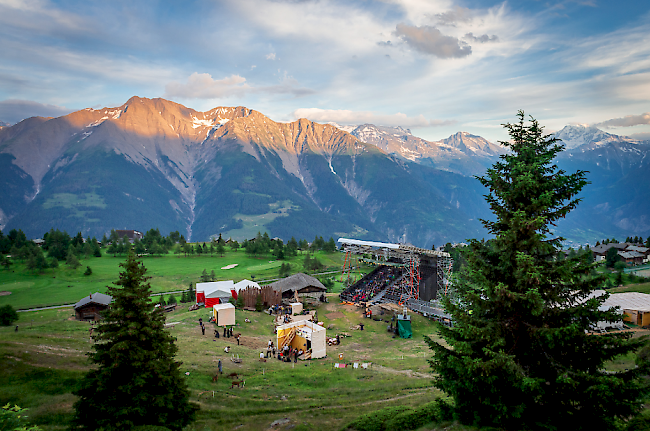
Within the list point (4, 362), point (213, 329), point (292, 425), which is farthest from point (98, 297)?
point (292, 425)

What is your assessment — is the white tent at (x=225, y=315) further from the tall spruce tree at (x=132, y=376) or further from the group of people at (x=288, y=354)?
the tall spruce tree at (x=132, y=376)

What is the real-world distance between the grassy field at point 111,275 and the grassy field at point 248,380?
2855cm

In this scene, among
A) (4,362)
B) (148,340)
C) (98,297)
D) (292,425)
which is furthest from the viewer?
(98,297)

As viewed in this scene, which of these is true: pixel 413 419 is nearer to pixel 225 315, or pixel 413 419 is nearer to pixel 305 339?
pixel 305 339

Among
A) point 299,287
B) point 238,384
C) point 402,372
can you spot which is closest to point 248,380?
point 238,384

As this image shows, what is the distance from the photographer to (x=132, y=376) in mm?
13906

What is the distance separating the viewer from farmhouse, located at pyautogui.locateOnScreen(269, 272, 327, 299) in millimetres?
52812

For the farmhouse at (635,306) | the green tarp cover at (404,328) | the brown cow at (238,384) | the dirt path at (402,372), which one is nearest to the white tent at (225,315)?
the brown cow at (238,384)

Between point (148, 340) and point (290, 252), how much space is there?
8698cm

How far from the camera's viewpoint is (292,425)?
18812 mm

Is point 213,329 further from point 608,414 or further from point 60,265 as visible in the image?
point 60,265

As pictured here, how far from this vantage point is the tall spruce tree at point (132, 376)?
13.4 metres

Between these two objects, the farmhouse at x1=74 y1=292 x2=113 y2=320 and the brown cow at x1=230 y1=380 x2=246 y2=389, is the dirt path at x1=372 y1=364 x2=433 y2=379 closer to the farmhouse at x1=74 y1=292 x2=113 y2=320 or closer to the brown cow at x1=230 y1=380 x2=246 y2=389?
the brown cow at x1=230 y1=380 x2=246 y2=389

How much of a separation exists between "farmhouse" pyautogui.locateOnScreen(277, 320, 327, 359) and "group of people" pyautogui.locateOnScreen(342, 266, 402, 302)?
20231 mm
